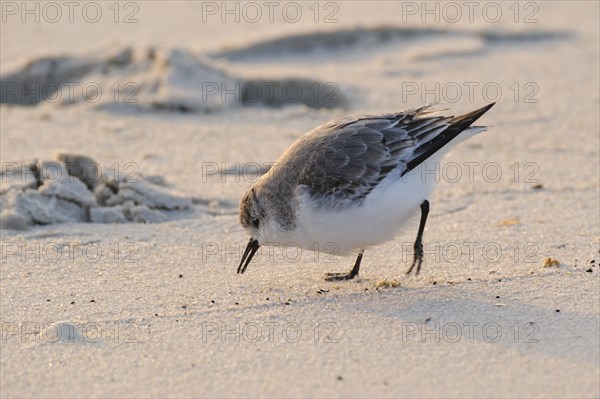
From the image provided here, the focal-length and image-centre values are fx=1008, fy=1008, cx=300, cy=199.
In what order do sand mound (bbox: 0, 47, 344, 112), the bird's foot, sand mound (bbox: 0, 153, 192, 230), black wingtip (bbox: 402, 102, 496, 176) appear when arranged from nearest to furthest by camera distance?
black wingtip (bbox: 402, 102, 496, 176) → the bird's foot → sand mound (bbox: 0, 153, 192, 230) → sand mound (bbox: 0, 47, 344, 112)

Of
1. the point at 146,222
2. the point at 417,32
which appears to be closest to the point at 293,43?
the point at 417,32

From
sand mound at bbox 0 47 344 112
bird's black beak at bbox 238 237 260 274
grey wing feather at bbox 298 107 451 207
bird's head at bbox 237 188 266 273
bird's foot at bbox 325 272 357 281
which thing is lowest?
bird's foot at bbox 325 272 357 281

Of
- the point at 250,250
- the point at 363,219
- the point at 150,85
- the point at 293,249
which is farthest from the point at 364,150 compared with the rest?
the point at 150,85

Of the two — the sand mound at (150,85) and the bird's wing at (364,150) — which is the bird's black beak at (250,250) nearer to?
the bird's wing at (364,150)

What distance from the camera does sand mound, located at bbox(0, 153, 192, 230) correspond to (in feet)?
20.8

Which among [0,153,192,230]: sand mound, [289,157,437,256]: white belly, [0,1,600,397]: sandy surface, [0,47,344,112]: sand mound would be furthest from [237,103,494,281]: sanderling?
[0,47,344,112]: sand mound

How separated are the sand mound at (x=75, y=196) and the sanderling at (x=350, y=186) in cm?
112

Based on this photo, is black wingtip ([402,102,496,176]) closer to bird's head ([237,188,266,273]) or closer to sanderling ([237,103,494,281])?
sanderling ([237,103,494,281])

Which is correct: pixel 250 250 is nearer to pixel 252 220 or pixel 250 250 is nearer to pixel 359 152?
pixel 252 220

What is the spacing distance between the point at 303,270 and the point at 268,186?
63 cm

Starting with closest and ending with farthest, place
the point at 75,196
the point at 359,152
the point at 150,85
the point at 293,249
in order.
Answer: the point at 359,152 → the point at 293,249 → the point at 75,196 → the point at 150,85

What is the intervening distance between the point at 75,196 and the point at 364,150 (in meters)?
2.09

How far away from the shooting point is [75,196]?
6.50 meters

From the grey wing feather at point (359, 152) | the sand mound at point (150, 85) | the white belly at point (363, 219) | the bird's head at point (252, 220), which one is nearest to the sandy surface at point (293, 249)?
the sand mound at point (150, 85)
